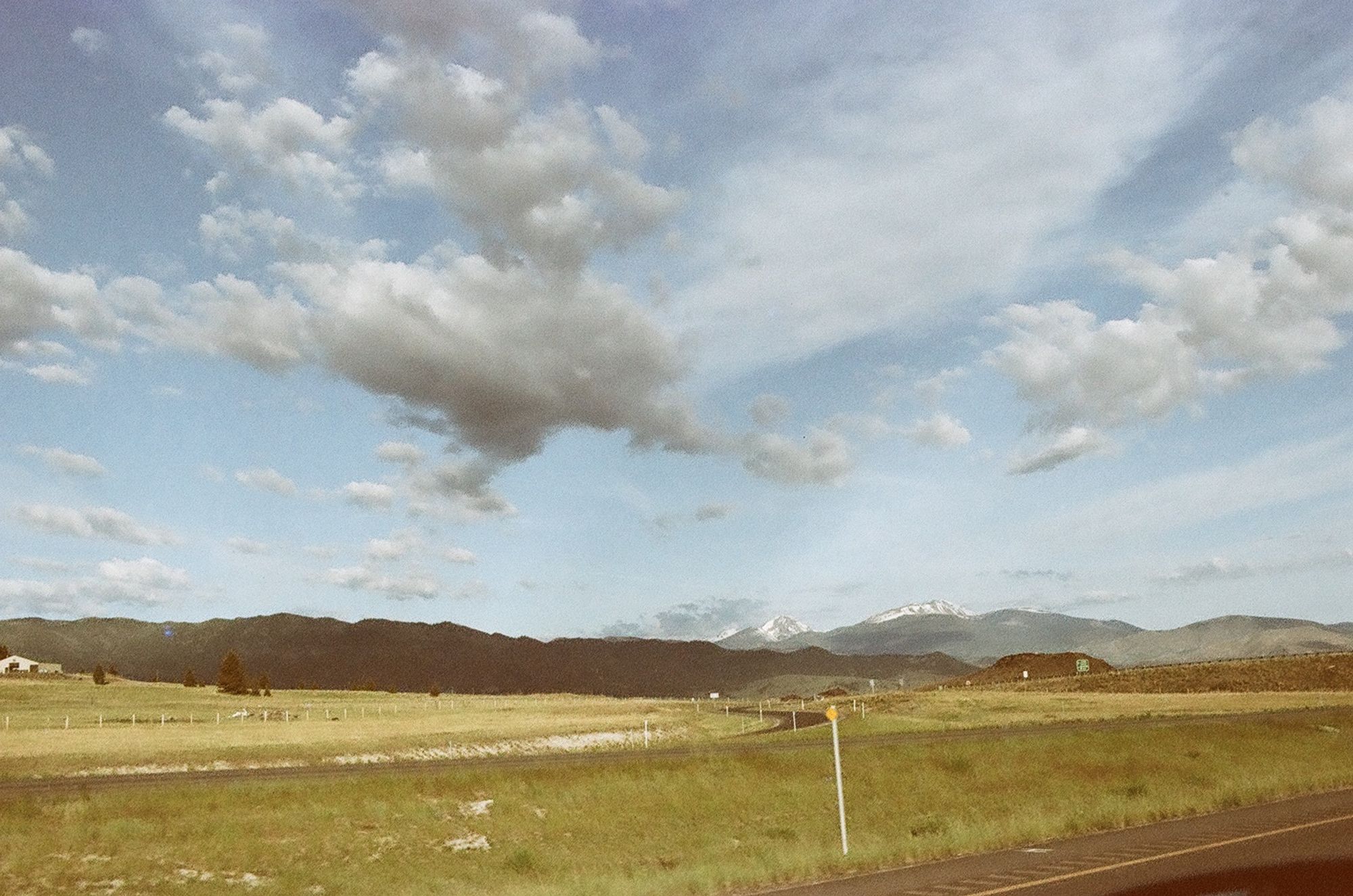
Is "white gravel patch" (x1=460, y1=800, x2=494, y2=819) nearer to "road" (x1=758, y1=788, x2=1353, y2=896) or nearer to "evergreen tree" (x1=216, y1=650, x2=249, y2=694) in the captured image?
"road" (x1=758, y1=788, x2=1353, y2=896)

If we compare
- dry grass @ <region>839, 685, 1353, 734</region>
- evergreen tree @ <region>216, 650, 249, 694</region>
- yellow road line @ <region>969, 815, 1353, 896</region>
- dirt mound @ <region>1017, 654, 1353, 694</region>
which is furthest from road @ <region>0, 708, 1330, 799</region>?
evergreen tree @ <region>216, 650, 249, 694</region>

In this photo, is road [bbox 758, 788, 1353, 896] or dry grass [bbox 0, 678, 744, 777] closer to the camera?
road [bbox 758, 788, 1353, 896]

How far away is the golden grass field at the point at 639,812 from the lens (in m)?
26.5

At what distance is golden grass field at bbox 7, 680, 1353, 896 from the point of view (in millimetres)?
26500

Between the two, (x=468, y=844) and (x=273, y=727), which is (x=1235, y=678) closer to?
(x=273, y=727)

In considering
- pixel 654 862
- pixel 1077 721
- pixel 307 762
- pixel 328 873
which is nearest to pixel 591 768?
pixel 654 862

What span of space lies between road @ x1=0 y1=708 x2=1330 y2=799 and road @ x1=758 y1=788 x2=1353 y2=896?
21702mm

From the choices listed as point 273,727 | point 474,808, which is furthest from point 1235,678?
point 474,808

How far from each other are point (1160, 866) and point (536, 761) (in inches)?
1200

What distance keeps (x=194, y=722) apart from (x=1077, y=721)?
85.8m

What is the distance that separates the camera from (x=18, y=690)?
477ft

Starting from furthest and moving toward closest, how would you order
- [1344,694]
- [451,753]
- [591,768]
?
[1344,694]
[451,753]
[591,768]

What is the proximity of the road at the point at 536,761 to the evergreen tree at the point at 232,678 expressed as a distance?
420 ft

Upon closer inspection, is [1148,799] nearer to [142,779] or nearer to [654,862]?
[654,862]
